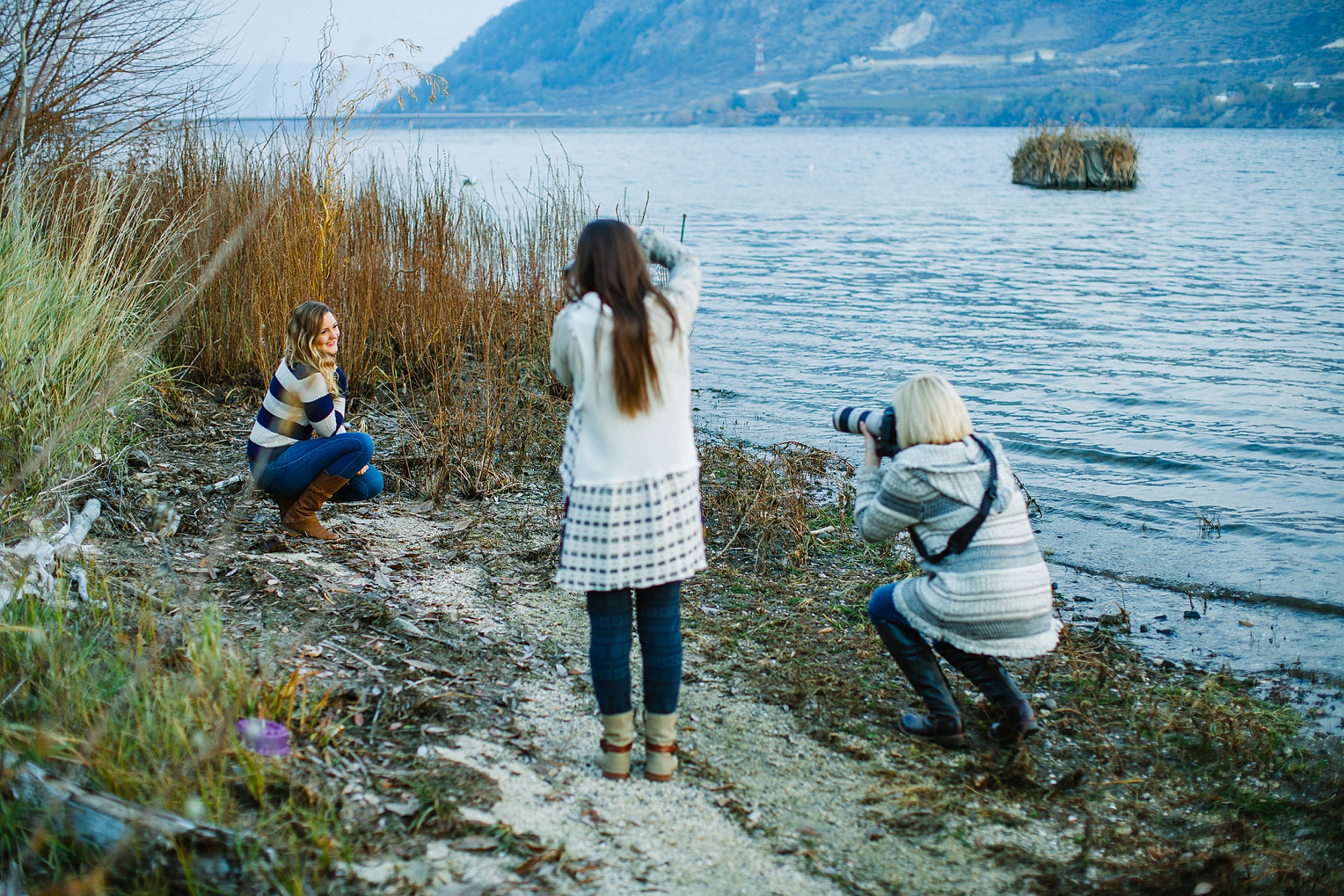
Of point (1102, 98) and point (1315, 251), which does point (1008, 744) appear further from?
point (1102, 98)

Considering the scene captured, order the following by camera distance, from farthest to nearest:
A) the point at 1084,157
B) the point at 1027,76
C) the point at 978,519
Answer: the point at 1027,76
the point at 1084,157
the point at 978,519

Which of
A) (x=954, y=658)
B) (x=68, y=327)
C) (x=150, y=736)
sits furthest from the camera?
(x=68, y=327)

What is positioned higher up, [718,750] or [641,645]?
[641,645]

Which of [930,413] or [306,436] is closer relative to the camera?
[930,413]

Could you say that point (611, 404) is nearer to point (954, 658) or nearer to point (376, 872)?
point (376, 872)

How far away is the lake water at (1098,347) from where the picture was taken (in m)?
6.45

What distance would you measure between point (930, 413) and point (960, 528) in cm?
39

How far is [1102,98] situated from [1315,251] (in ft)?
344

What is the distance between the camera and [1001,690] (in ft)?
11.0

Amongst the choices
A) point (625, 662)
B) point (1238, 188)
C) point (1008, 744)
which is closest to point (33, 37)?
point (625, 662)

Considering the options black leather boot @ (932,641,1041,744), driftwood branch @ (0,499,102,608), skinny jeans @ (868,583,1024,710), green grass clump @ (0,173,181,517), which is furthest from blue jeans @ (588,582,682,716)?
green grass clump @ (0,173,181,517)

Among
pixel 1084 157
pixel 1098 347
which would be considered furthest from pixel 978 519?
pixel 1084 157

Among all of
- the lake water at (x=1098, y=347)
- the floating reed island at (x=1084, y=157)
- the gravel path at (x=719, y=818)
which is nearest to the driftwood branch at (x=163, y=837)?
the gravel path at (x=719, y=818)

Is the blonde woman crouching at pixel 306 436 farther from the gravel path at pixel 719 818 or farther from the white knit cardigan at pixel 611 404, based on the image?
the white knit cardigan at pixel 611 404
